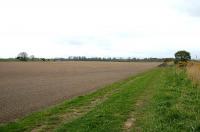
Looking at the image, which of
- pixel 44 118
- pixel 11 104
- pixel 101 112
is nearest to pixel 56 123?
pixel 44 118

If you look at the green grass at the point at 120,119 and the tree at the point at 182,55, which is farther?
the tree at the point at 182,55

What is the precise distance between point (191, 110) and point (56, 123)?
5122mm

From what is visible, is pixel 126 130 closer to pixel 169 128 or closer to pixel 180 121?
pixel 169 128

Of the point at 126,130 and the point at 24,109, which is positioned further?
the point at 24,109

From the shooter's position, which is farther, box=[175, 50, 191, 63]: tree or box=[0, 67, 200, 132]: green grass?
box=[175, 50, 191, 63]: tree

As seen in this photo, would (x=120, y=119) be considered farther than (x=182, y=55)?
No

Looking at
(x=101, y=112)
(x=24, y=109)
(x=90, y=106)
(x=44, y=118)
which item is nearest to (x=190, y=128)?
(x=101, y=112)

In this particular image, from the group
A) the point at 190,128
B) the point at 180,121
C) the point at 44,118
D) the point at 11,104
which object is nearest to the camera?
the point at 190,128

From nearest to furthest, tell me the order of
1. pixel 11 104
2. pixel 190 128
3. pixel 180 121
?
1. pixel 190 128
2. pixel 180 121
3. pixel 11 104

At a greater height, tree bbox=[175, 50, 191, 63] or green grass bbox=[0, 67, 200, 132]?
tree bbox=[175, 50, 191, 63]

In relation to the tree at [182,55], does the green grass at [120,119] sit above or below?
below

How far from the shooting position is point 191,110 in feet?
43.2

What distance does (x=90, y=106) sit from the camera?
16.2 metres

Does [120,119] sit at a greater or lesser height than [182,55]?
lesser
